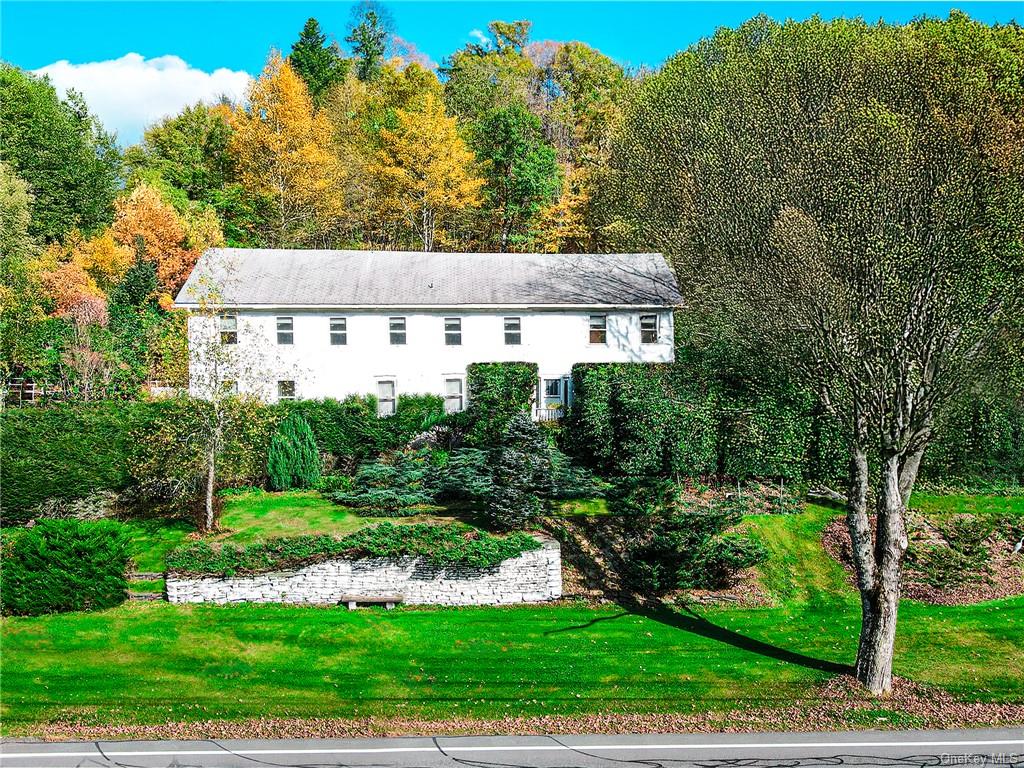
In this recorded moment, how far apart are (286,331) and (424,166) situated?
656 inches

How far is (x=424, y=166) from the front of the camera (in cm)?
4316

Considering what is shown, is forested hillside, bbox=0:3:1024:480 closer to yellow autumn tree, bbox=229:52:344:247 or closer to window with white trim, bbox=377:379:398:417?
yellow autumn tree, bbox=229:52:344:247

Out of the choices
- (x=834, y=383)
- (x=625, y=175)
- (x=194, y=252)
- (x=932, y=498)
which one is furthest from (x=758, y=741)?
(x=194, y=252)

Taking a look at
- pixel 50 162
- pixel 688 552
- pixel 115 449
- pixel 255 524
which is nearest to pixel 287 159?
pixel 50 162

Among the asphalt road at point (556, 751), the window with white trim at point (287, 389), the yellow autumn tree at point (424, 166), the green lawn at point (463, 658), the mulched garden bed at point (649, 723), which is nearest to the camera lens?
the asphalt road at point (556, 751)

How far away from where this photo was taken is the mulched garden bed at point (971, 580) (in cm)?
1977

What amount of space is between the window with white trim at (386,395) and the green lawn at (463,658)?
41.0 ft

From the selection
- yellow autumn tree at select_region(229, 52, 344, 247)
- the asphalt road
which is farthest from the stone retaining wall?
yellow autumn tree at select_region(229, 52, 344, 247)

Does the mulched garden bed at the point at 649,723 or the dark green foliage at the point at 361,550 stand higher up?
the dark green foliage at the point at 361,550

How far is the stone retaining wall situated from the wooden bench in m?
0.12

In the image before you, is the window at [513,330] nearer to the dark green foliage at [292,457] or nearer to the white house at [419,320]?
the white house at [419,320]

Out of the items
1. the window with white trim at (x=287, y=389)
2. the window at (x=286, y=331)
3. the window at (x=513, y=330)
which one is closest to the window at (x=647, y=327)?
the window at (x=513, y=330)

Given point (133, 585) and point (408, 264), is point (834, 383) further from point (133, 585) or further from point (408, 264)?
point (408, 264)

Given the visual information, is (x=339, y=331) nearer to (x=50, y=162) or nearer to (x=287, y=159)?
(x=287, y=159)
